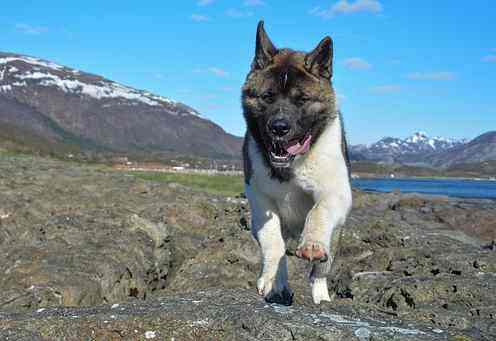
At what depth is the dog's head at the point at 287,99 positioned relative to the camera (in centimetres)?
845

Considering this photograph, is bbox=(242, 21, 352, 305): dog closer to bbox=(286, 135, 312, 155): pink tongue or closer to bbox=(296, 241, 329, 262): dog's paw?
bbox=(286, 135, 312, 155): pink tongue

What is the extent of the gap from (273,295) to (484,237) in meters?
21.9

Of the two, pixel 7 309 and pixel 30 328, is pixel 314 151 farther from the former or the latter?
pixel 7 309

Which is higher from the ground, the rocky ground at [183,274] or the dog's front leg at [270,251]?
the dog's front leg at [270,251]

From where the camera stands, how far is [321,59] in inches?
357

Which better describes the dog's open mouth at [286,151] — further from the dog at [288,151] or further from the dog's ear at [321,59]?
the dog's ear at [321,59]

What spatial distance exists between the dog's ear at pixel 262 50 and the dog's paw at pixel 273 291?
3208 millimetres

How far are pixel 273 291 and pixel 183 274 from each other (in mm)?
5830

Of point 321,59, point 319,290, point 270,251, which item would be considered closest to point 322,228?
point 270,251

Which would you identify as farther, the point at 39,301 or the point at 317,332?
the point at 39,301

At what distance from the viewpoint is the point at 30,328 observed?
23.9ft

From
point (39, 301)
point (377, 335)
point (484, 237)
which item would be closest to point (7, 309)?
point (39, 301)

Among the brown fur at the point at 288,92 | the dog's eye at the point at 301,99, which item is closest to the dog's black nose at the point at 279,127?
the brown fur at the point at 288,92

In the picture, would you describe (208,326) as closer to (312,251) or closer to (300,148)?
(312,251)
